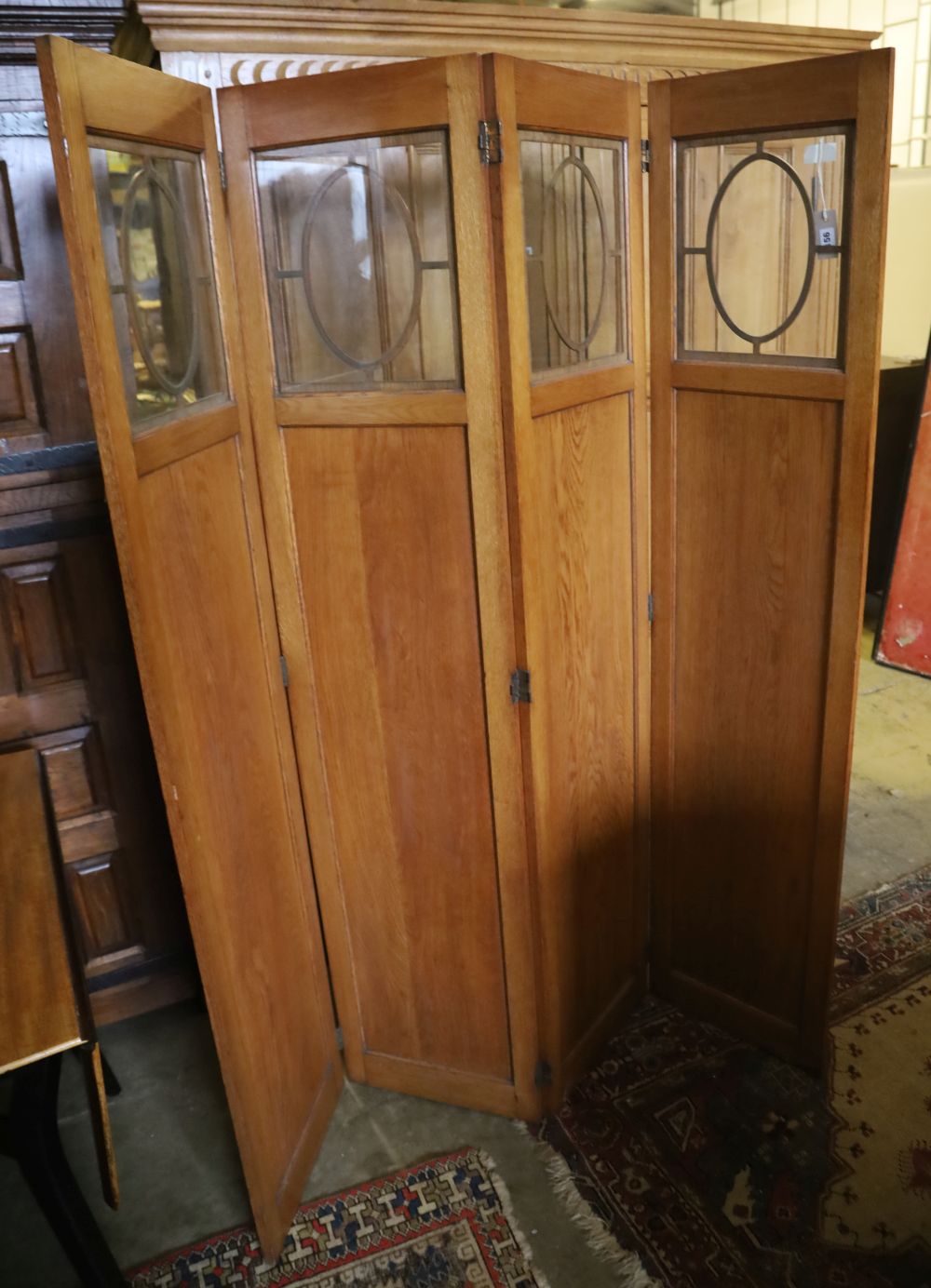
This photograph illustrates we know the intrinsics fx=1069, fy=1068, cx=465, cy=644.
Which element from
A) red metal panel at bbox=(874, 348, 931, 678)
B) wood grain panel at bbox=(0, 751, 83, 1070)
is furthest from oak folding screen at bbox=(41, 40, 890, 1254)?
red metal panel at bbox=(874, 348, 931, 678)

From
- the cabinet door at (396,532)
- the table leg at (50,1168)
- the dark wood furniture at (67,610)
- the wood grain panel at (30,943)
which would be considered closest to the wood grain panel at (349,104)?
the cabinet door at (396,532)

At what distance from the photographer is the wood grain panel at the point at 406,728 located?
1.78 m

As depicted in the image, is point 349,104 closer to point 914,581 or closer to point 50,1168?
point 50,1168

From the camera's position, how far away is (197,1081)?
2.34 meters

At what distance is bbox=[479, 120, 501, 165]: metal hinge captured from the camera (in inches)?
60.7

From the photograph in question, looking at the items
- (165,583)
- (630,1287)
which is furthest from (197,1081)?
(165,583)

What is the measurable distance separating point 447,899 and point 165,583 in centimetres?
85

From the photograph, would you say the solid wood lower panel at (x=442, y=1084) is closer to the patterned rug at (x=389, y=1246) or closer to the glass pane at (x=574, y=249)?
the patterned rug at (x=389, y=1246)

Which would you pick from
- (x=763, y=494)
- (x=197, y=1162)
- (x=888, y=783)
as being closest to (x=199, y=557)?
(x=763, y=494)

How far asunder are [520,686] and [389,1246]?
1.03 metres

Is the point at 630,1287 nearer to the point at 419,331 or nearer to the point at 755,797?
the point at 755,797

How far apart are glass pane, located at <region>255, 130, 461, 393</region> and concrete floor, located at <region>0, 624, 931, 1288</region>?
1.45 meters

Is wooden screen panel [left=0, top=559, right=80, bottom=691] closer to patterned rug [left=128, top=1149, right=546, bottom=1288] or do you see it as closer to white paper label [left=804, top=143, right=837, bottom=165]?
patterned rug [left=128, top=1149, right=546, bottom=1288]

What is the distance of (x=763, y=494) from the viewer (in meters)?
1.94
